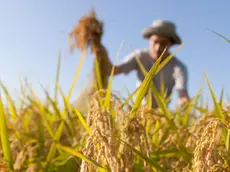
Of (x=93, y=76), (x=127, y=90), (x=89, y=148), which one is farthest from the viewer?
(x=93, y=76)

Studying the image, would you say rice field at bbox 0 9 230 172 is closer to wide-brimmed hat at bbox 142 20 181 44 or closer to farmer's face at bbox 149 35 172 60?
farmer's face at bbox 149 35 172 60

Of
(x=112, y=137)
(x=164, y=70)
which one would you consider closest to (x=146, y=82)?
(x=112, y=137)

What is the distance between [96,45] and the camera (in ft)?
4.87

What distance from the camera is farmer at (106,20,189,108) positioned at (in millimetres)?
3801

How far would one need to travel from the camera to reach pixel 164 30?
14.4ft

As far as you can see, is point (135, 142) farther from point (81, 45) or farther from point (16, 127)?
point (81, 45)

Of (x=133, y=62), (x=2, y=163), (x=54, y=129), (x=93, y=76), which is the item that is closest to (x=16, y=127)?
(x=54, y=129)

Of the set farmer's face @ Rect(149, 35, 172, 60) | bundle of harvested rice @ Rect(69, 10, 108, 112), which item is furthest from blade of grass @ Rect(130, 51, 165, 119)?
farmer's face @ Rect(149, 35, 172, 60)

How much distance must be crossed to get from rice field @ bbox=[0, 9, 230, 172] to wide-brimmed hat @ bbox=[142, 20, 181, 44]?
2877 mm

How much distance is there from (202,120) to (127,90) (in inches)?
9.3

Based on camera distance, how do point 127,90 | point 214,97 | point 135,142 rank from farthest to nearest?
point 127,90, point 214,97, point 135,142

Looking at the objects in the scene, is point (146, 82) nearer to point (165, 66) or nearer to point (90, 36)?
point (90, 36)

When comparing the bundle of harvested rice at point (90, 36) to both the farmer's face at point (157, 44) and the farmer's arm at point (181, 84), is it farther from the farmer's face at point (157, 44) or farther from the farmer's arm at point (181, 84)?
the farmer's face at point (157, 44)

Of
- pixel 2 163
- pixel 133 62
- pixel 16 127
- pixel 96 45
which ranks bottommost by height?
pixel 2 163
